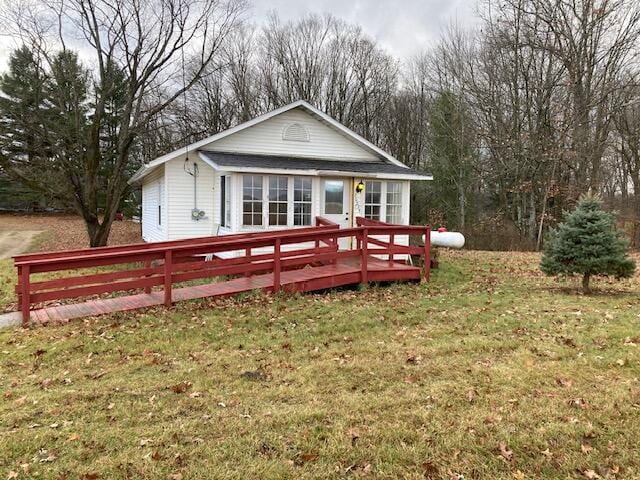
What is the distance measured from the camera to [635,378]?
4281 mm

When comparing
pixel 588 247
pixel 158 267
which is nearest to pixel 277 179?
pixel 158 267

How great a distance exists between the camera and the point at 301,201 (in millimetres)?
12648

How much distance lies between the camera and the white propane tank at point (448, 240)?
1655cm

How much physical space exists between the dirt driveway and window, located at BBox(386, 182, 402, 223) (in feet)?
51.2

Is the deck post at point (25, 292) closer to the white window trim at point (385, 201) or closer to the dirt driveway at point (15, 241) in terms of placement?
the white window trim at point (385, 201)

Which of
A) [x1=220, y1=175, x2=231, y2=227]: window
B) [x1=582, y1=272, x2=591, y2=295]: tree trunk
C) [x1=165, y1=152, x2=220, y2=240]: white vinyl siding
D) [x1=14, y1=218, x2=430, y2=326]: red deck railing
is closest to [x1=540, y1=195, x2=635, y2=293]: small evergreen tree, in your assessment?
[x1=582, y1=272, x2=591, y2=295]: tree trunk

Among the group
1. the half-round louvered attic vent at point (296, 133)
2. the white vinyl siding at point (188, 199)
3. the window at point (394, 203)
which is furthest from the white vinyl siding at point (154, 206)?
the window at point (394, 203)

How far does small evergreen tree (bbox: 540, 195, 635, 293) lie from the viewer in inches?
324

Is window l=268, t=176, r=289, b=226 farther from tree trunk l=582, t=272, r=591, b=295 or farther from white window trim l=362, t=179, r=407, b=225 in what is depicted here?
tree trunk l=582, t=272, r=591, b=295

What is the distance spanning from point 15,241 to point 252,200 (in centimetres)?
1801

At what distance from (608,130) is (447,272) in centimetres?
1539

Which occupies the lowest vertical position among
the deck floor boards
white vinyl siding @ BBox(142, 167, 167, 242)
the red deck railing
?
the deck floor boards

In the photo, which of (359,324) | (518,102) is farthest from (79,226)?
(359,324)

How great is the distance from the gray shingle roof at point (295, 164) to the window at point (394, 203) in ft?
1.72
